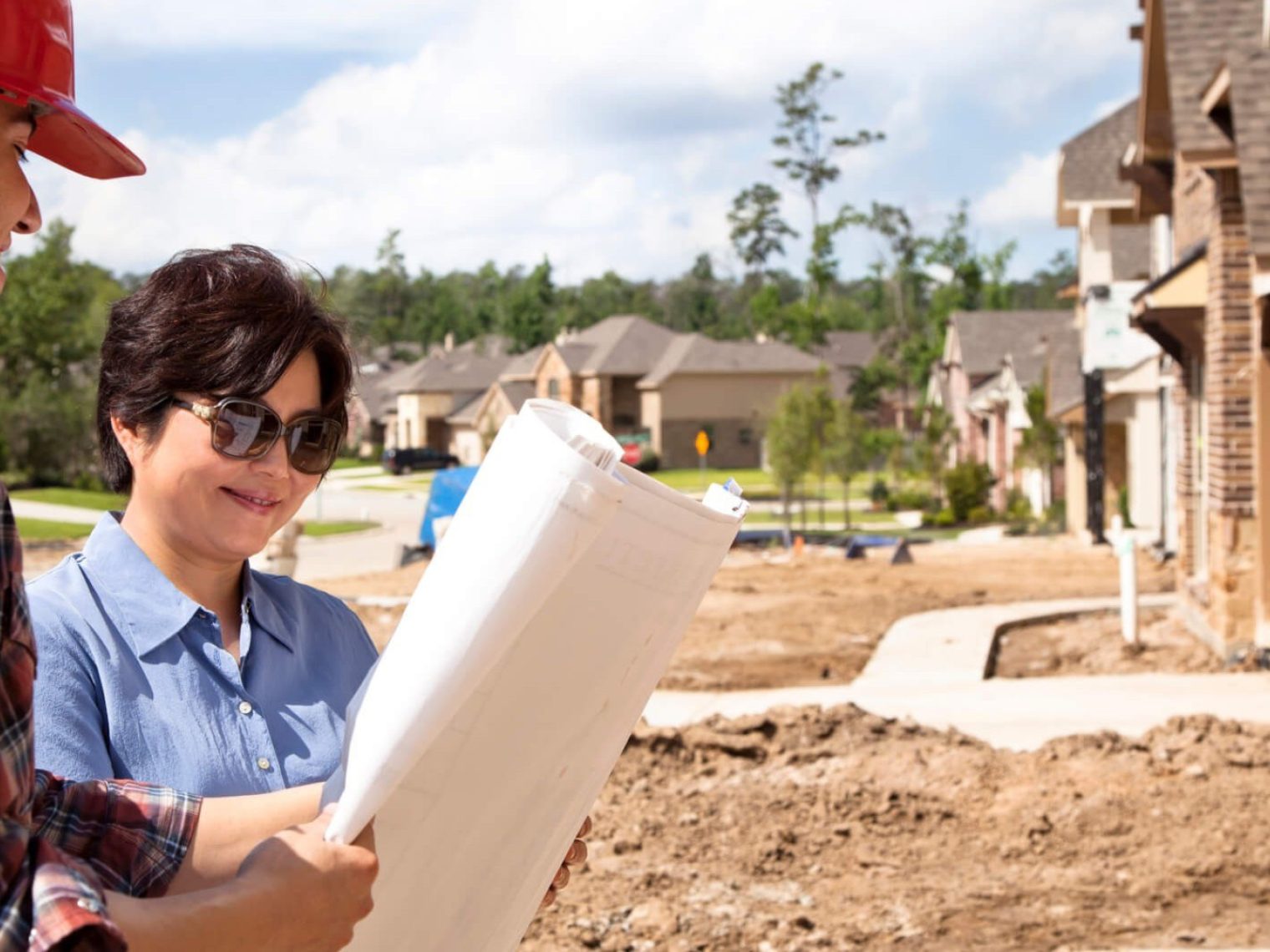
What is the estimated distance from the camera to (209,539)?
2400mm

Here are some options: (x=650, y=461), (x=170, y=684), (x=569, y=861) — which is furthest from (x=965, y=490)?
(x=170, y=684)

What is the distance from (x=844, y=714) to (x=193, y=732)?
778 cm

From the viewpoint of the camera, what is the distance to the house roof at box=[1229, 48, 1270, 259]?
10.7 metres

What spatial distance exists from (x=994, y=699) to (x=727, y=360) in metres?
60.5

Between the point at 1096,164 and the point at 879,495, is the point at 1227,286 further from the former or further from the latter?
the point at 879,495

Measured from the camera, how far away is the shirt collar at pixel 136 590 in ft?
7.49

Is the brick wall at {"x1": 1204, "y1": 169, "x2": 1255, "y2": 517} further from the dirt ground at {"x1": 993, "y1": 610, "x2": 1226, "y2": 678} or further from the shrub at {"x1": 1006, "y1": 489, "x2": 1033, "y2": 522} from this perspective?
the shrub at {"x1": 1006, "y1": 489, "x2": 1033, "y2": 522}

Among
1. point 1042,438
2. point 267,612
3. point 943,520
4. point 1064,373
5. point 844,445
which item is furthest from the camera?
point 844,445

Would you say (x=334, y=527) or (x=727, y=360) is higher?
(x=727, y=360)

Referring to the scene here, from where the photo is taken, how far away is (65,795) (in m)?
1.66

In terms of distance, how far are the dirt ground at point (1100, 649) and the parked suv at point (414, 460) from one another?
199 ft

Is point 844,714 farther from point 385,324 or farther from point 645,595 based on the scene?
point 385,324

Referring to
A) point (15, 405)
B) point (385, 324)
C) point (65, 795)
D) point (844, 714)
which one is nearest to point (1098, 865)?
point (844, 714)

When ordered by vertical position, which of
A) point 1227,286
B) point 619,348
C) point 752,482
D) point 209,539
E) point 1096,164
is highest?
point 1096,164
